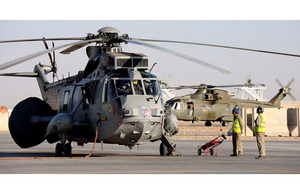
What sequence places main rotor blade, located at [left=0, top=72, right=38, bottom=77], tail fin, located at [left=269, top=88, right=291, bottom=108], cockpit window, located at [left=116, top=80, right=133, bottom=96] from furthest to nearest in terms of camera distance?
tail fin, located at [left=269, top=88, right=291, bottom=108] < main rotor blade, located at [left=0, top=72, right=38, bottom=77] < cockpit window, located at [left=116, top=80, right=133, bottom=96]

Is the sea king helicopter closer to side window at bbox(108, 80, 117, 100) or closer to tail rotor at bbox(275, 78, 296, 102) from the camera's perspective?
side window at bbox(108, 80, 117, 100)

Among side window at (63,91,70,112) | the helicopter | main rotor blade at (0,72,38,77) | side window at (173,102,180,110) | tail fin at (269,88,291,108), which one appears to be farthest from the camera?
tail fin at (269,88,291,108)

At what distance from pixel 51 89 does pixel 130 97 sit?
7733mm

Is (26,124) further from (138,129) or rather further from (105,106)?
(138,129)

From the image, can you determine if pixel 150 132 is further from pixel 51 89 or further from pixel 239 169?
pixel 51 89

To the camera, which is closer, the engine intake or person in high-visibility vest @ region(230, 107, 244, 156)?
person in high-visibility vest @ region(230, 107, 244, 156)

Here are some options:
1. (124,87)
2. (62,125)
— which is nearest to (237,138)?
(124,87)

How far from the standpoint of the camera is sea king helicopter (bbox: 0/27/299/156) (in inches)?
723

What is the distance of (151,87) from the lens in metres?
19.1

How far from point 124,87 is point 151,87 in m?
1.01

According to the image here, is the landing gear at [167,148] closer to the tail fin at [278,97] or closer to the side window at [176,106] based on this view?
the side window at [176,106]

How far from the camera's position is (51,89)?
2491 centimetres

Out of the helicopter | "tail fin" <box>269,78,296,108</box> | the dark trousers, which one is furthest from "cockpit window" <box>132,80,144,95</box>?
"tail fin" <box>269,78,296,108</box>
